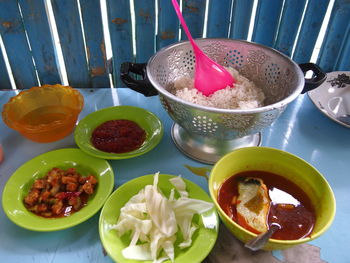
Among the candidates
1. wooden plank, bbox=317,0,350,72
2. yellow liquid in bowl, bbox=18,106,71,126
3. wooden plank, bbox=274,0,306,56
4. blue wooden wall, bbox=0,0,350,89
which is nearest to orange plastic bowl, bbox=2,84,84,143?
yellow liquid in bowl, bbox=18,106,71,126

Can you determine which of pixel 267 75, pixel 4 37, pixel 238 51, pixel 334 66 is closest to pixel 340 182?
pixel 267 75

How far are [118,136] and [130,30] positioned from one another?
1.45ft

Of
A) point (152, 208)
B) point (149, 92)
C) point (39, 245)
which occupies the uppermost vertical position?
point (149, 92)

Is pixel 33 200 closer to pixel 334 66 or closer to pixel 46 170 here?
pixel 46 170

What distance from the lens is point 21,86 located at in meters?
1.24

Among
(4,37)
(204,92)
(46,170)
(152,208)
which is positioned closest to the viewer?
(152,208)

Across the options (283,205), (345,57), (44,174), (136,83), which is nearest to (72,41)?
(136,83)

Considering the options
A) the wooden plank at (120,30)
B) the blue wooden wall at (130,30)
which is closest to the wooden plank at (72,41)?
the blue wooden wall at (130,30)

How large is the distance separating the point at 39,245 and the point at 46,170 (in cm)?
22

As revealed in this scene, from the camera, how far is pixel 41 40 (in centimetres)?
111

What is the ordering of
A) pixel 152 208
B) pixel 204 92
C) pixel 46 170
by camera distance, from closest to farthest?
pixel 152 208, pixel 46 170, pixel 204 92

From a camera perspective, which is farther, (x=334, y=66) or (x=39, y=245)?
(x=334, y=66)

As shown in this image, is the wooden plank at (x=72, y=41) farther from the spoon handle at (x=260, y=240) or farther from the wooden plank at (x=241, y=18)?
the spoon handle at (x=260, y=240)

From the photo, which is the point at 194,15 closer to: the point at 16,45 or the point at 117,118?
the point at 117,118
